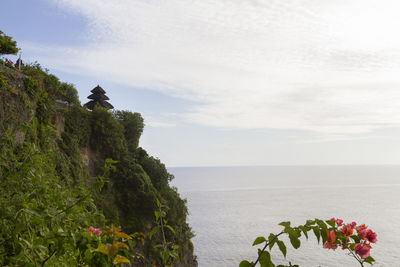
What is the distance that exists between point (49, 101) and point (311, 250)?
2496 inches

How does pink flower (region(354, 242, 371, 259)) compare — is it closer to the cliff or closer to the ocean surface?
the cliff

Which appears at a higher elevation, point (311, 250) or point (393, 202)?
point (393, 202)

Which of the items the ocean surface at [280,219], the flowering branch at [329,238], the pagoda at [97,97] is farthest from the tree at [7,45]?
the ocean surface at [280,219]

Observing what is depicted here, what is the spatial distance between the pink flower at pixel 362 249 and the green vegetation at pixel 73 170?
1005 millimetres

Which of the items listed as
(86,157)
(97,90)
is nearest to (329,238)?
(86,157)

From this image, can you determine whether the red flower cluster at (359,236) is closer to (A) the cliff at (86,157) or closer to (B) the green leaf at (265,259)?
(B) the green leaf at (265,259)

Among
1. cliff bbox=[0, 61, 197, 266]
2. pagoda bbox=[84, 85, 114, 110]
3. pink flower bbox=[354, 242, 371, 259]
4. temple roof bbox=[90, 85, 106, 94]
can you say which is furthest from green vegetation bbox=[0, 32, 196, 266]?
temple roof bbox=[90, 85, 106, 94]

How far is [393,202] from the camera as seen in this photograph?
107 metres

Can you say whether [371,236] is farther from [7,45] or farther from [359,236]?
[7,45]

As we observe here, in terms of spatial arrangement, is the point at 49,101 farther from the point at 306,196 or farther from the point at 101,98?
the point at 306,196

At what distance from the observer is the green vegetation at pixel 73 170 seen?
2.53 metres

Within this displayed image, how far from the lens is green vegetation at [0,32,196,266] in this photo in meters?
2.53

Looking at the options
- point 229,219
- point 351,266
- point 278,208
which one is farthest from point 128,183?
point 278,208

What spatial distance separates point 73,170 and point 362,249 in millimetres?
14553
